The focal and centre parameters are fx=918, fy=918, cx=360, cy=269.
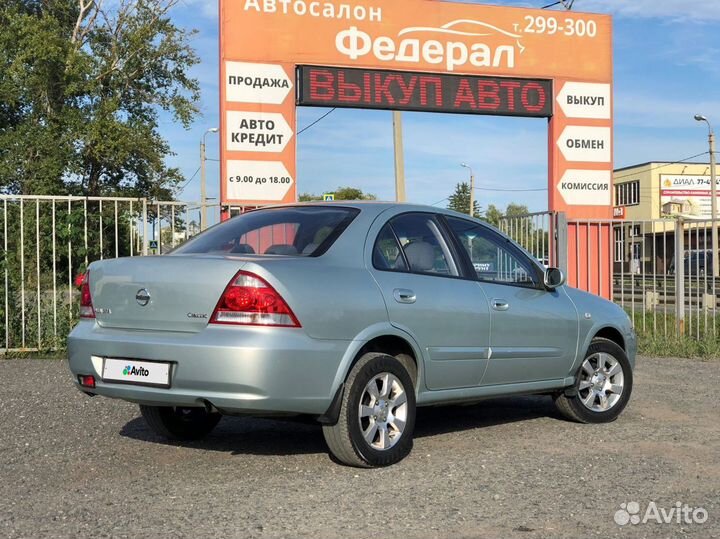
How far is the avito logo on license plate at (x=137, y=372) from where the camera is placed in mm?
5191

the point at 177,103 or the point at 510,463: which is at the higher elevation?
the point at 177,103

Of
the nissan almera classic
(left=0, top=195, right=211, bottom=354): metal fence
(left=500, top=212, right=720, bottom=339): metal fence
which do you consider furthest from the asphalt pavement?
(left=500, top=212, right=720, bottom=339): metal fence

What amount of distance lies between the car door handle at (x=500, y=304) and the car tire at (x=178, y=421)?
212cm

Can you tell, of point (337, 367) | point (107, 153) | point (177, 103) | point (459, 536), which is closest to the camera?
point (459, 536)

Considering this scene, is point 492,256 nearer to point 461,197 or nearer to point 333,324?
point 333,324

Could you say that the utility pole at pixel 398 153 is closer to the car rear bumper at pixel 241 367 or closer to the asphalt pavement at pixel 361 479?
the asphalt pavement at pixel 361 479

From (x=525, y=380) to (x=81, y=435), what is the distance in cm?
327

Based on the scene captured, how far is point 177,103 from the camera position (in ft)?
125

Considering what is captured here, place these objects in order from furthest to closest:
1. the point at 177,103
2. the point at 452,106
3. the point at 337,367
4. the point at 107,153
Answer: the point at 177,103 < the point at 107,153 < the point at 452,106 < the point at 337,367

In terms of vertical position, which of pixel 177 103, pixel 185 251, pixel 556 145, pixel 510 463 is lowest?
pixel 510 463

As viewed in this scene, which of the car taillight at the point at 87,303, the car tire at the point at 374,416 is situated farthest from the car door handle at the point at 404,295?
the car taillight at the point at 87,303

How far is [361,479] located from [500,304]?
1819mm

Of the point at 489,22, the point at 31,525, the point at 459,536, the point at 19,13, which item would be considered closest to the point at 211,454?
the point at 31,525

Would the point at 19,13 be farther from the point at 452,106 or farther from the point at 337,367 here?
the point at 337,367
